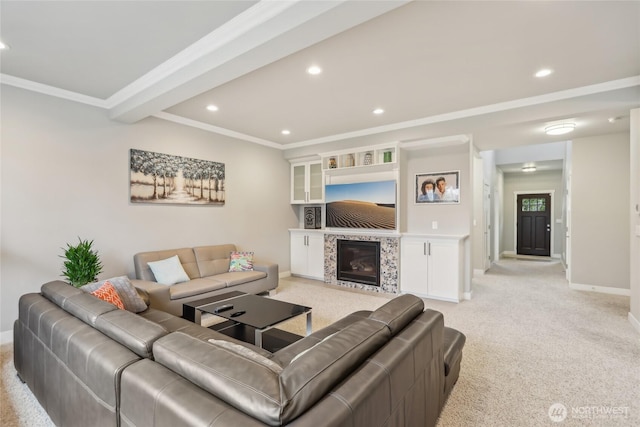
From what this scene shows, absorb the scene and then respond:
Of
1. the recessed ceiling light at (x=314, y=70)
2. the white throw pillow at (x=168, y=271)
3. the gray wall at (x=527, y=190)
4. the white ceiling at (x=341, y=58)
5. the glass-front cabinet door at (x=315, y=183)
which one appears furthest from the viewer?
the gray wall at (x=527, y=190)

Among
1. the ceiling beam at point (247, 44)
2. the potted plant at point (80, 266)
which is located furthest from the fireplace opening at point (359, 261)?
the potted plant at point (80, 266)

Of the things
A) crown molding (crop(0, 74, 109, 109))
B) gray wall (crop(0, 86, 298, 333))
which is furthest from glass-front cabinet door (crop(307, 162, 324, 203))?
crown molding (crop(0, 74, 109, 109))

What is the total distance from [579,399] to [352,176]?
415 cm

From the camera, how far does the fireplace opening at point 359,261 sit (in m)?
5.08

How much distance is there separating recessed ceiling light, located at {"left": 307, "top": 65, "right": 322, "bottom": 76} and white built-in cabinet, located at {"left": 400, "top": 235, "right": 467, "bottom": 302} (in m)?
2.91

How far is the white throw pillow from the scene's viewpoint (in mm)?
3725

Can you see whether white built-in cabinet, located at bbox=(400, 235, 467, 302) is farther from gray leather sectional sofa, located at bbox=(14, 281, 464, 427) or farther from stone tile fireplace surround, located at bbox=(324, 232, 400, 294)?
gray leather sectional sofa, located at bbox=(14, 281, 464, 427)

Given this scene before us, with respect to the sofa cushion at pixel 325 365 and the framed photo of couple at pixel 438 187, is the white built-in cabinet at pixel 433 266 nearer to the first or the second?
the framed photo of couple at pixel 438 187

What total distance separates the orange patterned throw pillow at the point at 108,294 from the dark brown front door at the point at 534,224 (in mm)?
10652

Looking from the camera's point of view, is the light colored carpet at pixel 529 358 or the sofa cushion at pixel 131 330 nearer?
the sofa cushion at pixel 131 330

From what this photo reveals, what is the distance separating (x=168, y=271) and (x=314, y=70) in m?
2.96

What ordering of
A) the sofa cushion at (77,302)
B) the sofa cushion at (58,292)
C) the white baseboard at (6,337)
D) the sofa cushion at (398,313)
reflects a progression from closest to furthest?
the sofa cushion at (398,313)
the sofa cushion at (77,302)
the sofa cushion at (58,292)
the white baseboard at (6,337)

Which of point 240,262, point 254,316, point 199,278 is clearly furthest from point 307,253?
point 254,316

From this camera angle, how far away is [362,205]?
5.25 metres
